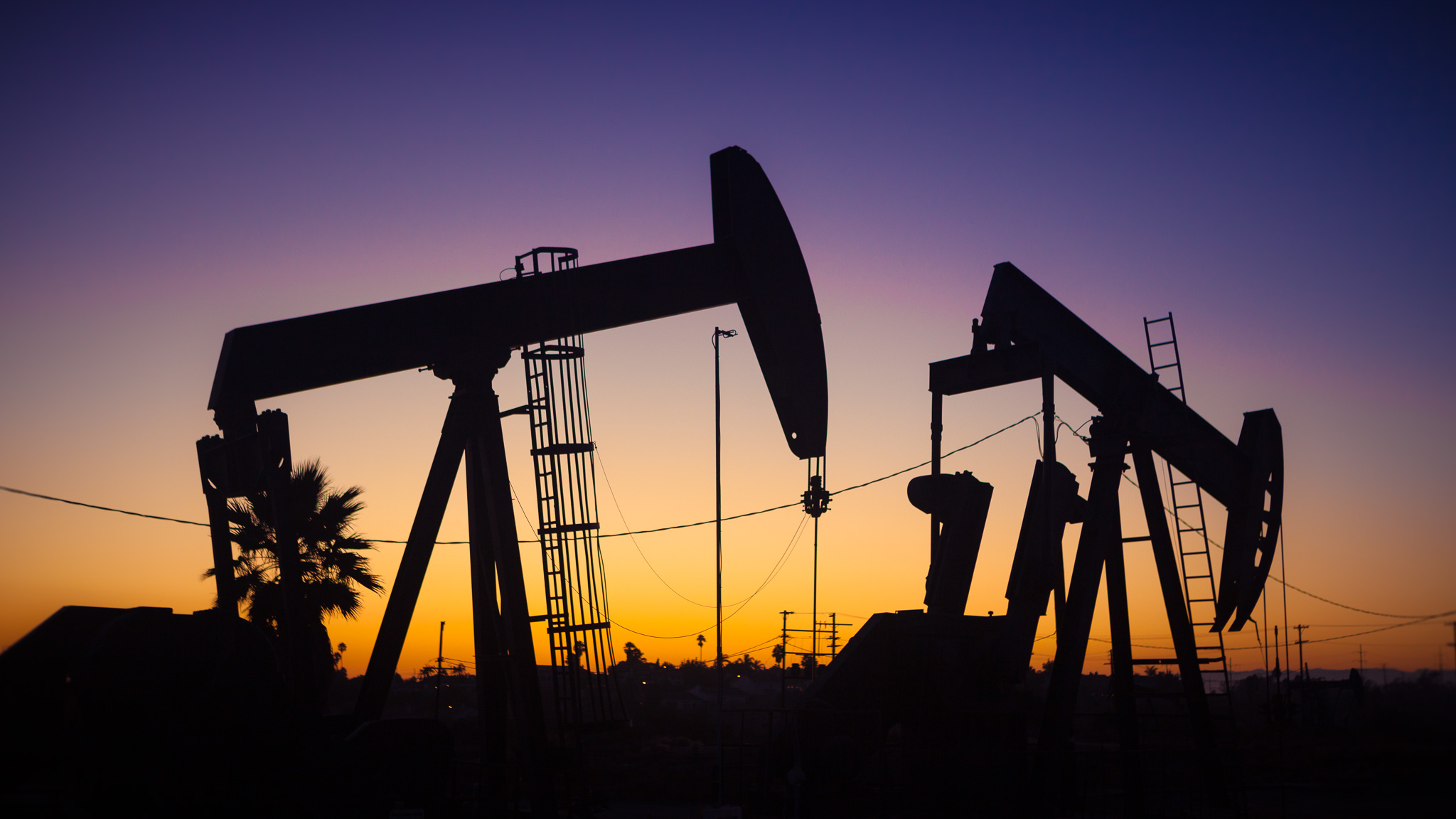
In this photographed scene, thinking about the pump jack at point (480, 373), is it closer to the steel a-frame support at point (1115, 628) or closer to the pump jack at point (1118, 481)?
the pump jack at point (1118, 481)

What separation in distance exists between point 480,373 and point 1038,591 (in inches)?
268

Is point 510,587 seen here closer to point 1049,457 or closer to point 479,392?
point 479,392

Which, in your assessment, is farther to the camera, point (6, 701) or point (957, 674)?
point (957, 674)

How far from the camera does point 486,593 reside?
418 inches

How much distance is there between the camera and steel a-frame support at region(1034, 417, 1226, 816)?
1202 centimetres

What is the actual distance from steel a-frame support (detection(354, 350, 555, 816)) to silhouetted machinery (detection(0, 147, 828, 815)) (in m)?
0.01

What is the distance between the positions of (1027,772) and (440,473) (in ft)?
22.8

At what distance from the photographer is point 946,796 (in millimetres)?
10945

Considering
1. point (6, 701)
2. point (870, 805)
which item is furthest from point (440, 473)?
point (870, 805)

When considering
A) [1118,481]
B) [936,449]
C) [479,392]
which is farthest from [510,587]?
[1118,481]

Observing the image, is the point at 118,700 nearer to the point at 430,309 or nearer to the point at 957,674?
the point at 430,309

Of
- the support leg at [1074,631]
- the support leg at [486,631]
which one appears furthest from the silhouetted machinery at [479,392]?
the support leg at [1074,631]

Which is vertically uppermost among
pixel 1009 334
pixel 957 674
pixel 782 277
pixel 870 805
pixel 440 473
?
pixel 782 277

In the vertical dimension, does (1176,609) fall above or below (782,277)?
below
